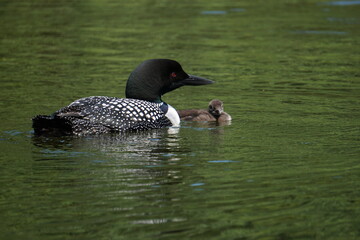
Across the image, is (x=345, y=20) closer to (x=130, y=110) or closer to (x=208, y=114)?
(x=208, y=114)

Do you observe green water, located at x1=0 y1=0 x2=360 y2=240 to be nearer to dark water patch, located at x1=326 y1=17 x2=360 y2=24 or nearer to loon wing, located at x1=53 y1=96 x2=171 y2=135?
loon wing, located at x1=53 y1=96 x2=171 y2=135

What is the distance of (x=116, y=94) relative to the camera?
34.9 ft

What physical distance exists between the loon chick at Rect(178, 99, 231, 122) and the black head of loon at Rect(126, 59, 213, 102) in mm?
378

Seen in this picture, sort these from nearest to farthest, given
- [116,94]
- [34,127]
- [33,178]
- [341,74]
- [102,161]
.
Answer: [33,178]
[102,161]
[34,127]
[116,94]
[341,74]

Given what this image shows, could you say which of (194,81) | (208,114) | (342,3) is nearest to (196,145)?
(208,114)

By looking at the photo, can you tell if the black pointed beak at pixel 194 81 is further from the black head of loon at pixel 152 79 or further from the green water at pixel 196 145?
the green water at pixel 196 145

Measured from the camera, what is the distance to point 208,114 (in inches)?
364

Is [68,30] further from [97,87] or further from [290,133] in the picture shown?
[290,133]

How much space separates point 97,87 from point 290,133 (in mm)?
3805

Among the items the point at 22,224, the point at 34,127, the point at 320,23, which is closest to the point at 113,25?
the point at 320,23

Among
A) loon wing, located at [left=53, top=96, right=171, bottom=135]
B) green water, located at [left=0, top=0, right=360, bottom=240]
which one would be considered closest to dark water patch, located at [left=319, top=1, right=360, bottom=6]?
green water, located at [left=0, top=0, right=360, bottom=240]

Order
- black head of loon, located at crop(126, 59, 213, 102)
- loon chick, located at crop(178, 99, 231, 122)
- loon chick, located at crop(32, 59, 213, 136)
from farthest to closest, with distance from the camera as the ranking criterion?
loon chick, located at crop(178, 99, 231, 122)
black head of loon, located at crop(126, 59, 213, 102)
loon chick, located at crop(32, 59, 213, 136)

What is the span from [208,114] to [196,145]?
172 centimetres

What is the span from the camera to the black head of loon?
9.02 meters
